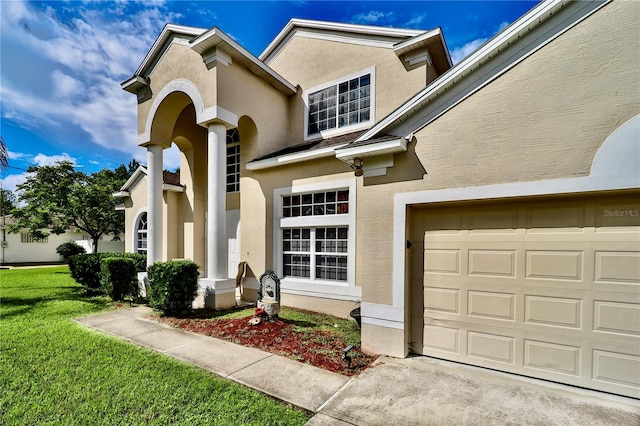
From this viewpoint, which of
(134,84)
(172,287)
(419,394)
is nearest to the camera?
(419,394)

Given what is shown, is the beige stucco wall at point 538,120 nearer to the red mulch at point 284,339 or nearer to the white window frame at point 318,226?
the red mulch at point 284,339

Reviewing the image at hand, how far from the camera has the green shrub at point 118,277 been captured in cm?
946

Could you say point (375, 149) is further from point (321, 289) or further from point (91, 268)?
point (91, 268)

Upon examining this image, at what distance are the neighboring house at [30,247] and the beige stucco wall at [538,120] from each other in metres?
29.2

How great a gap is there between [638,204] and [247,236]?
29.7 feet

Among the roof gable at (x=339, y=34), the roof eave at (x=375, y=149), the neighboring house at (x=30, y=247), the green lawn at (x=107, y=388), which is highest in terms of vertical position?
the roof gable at (x=339, y=34)

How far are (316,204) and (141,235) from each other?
1079 cm

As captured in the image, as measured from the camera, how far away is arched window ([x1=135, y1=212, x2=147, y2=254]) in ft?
46.5

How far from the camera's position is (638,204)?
140 inches

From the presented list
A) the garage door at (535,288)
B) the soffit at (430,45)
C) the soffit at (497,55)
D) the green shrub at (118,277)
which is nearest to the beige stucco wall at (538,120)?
the soffit at (497,55)

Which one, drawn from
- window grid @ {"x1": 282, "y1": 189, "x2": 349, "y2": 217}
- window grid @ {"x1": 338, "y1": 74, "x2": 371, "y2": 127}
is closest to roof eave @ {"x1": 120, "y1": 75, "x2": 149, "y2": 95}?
window grid @ {"x1": 282, "y1": 189, "x2": 349, "y2": 217}

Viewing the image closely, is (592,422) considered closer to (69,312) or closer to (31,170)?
(69,312)

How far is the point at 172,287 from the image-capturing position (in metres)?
7.55

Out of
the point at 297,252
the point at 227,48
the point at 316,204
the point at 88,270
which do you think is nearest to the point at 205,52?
the point at 227,48
